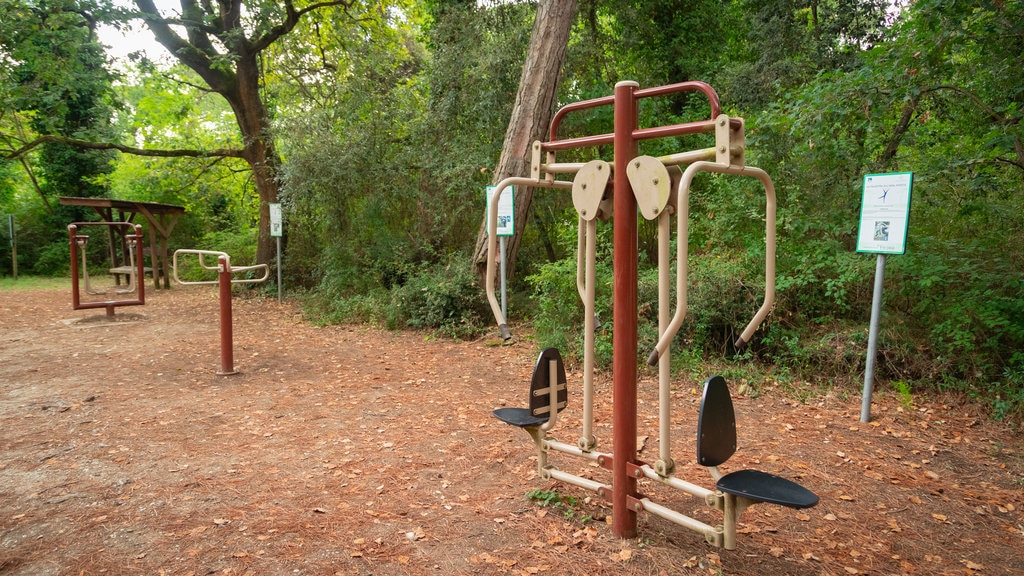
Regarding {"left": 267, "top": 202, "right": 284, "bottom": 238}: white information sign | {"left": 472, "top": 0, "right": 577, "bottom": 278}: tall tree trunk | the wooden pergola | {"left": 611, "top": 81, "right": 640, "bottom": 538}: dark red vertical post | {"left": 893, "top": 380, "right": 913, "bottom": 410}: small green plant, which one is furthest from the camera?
the wooden pergola

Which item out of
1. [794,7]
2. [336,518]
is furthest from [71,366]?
[794,7]

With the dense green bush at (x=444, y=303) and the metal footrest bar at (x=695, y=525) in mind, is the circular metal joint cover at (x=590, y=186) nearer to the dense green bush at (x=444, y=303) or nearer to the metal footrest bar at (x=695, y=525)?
the metal footrest bar at (x=695, y=525)

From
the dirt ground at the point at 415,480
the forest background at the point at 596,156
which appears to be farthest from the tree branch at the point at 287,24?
the dirt ground at the point at 415,480

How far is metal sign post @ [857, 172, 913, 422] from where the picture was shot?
4336 millimetres

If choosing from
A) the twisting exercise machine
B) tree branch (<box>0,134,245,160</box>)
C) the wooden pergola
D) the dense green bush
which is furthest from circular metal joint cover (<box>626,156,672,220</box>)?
the wooden pergola

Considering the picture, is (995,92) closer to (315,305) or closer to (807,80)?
(807,80)

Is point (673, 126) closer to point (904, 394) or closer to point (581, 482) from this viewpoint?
point (581, 482)

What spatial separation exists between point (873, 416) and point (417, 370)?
431 cm

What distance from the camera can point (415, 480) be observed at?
354 cm

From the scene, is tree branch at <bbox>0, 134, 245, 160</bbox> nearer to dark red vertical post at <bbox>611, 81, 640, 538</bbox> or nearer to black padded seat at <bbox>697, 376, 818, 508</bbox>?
dark red vertical post at <bbox>611, 81, 640, 538</bbox>

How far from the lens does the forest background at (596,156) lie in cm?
548

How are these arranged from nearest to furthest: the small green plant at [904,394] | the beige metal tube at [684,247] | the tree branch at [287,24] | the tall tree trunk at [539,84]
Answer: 1. the beige metal tube at [684,247]
2. the small green plant at [904,394]
3. the tall tree trunk at [539,84]
4. the tree branch at [287,24]

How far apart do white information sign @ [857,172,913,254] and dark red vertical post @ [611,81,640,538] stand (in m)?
2.91

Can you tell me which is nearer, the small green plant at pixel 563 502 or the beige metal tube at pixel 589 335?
the beige metal tube at pixel 589 335
